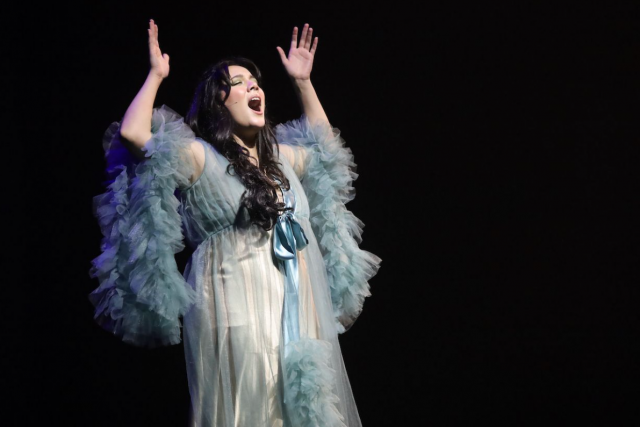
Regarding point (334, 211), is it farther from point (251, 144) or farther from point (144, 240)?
point (144, 240)

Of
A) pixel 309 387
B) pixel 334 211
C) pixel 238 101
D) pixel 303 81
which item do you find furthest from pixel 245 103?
pixel 309 387

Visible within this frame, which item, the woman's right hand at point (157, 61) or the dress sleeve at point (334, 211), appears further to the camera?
the dress sleeve at point (334, 211)

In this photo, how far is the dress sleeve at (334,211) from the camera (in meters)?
2.14

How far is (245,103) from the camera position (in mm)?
2051

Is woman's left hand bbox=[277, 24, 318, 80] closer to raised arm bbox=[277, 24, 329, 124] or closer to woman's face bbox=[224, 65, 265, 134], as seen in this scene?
raised arm bbox=[277, 24, 329, 124]

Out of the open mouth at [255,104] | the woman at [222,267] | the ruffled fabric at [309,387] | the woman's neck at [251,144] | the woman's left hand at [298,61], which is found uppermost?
the woman's left hand at [298,61]

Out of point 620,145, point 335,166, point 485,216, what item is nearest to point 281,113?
point 335,166

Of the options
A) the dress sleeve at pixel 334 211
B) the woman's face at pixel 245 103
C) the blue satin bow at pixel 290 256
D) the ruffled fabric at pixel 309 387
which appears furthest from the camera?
the dress sleeve at pixel 334 211

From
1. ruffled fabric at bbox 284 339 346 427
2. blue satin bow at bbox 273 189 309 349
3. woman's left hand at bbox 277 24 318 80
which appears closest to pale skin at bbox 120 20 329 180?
woman's left hand at bbox 277 24 318 80

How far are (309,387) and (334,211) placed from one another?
0.57m

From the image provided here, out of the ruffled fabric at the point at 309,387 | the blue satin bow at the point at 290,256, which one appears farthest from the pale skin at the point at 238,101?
the ruffled fabric at the point at 309,387

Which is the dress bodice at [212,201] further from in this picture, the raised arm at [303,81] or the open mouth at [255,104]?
the raised arm at [303,81]

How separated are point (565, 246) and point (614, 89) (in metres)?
0.58

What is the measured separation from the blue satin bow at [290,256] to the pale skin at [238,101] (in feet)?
0.73
